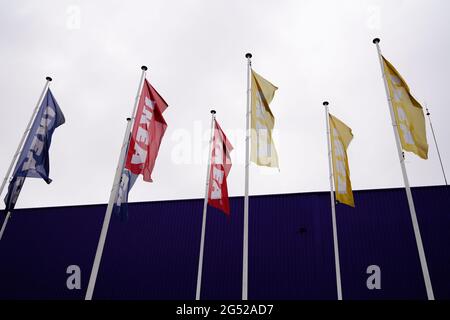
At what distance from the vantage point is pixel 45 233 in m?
20.8

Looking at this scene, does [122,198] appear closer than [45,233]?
Yes

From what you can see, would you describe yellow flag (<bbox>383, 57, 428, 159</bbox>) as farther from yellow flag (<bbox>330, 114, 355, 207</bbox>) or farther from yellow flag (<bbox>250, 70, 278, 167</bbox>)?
yellow flag (<bbox>250, 70, 278, 167</bbox>)

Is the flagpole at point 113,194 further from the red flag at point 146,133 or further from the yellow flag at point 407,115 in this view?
the yellow flag at point 407,115

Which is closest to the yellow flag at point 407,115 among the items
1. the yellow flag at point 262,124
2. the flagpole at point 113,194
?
the yellow flag at point 262,124

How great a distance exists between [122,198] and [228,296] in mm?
9742

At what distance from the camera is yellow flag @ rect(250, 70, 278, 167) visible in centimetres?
1063

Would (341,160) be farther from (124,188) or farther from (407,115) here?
(124,188)

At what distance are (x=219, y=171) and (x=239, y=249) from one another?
23.7 ft

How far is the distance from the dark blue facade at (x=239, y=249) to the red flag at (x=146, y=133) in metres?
9.62

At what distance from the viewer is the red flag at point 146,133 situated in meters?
8.98

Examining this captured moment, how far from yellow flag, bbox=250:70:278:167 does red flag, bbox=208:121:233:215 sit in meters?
1.81

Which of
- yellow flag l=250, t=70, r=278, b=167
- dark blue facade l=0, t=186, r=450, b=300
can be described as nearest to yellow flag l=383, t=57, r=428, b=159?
yellow flag l=250, t=70, r=278, b=167
